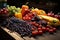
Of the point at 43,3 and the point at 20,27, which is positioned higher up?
the point at 43,3

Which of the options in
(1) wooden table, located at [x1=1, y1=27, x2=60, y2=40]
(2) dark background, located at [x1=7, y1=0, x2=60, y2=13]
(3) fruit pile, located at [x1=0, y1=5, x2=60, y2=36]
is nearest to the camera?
(1) wooden table, located at [x1=1, y1=27, x2=60, y2=40]

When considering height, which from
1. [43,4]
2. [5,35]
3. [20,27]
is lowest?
[5,35]

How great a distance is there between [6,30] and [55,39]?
641mm

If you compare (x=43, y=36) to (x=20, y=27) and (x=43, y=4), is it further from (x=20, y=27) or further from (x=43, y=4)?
(x=43, y=4)

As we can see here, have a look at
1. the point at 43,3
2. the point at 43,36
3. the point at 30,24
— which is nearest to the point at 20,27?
the point at 30,24

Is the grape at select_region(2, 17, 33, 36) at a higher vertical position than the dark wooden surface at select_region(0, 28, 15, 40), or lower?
higher

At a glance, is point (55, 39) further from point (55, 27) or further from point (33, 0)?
point (33, 0)

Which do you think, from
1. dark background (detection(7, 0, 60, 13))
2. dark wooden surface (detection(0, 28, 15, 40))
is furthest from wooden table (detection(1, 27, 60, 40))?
dark background (detection(7, 0, 60, 13))

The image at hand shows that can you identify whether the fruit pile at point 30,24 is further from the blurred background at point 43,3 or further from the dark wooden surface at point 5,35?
the blurred background at point 43,3

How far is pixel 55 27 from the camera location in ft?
6.41

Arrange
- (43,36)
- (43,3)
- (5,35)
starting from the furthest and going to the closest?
1. (43,3)
2. (5,35)
3. (43,36)

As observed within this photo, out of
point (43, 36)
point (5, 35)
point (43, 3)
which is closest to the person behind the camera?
point (43, 36)

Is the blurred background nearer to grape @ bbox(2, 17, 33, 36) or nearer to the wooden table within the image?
grape @ bbox(2, 17, 33, 36)

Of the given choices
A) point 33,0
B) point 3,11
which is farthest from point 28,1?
point 3,11
